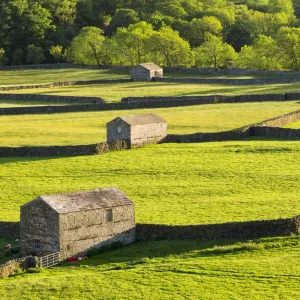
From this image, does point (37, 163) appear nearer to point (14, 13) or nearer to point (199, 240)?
point (199, 240)

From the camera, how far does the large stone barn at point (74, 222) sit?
48312 mm

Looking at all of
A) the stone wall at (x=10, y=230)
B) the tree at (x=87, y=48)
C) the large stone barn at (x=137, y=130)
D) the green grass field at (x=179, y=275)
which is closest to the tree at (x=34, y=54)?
the tree at (x=87, y=48)

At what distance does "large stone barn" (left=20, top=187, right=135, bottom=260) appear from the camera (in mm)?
48312

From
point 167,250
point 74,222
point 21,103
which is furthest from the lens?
point 21,103

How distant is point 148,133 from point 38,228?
2938cm

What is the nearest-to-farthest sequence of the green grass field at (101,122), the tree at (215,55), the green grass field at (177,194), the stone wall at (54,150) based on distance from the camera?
the green grass field at (177,194) < the stone wall at (54,150) < the green grass field at (101,122) < the tree at (215,55)

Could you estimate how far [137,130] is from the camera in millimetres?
76000

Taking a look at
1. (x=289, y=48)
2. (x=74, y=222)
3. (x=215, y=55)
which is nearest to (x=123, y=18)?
(x=215, y=55)

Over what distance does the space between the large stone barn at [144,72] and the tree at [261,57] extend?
16.6m

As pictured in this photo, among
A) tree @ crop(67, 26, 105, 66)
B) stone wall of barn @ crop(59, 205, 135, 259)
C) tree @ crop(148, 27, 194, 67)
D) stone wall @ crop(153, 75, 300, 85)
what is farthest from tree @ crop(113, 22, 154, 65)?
stone wall of barn @ crop(59, 205, 135, 259)

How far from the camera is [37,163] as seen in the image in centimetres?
7050

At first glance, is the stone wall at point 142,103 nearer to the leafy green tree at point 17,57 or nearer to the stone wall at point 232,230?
the stone wall at point 232,230

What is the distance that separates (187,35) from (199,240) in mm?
125107

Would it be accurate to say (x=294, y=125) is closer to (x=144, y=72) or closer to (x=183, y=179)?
(x=183, y=179)
